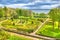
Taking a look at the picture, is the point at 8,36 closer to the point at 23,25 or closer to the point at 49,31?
the point at 23,25

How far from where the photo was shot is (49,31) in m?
6.77

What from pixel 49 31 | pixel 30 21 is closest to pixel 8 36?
pixel 30 21

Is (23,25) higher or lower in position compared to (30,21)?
lower

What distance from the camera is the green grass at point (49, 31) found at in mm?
6686

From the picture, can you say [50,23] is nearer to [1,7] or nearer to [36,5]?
[36,5]

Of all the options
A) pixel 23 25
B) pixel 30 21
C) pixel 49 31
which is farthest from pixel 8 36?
pixel 49 31

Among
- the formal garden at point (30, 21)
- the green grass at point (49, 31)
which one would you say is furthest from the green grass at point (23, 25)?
the green grass at point (49, 31)

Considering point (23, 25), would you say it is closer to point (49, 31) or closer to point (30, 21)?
point (30, 21)

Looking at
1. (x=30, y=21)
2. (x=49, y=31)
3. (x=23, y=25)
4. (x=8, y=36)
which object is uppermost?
(x=30, y=21)

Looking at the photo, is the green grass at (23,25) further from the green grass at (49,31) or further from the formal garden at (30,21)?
the green grass at (49,31)

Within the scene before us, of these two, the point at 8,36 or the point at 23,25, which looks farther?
the point at 23,25

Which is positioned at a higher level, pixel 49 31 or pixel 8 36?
pixel 49 31

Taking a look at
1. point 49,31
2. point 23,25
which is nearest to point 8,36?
point 23,25

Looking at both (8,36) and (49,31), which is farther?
(49,31)
